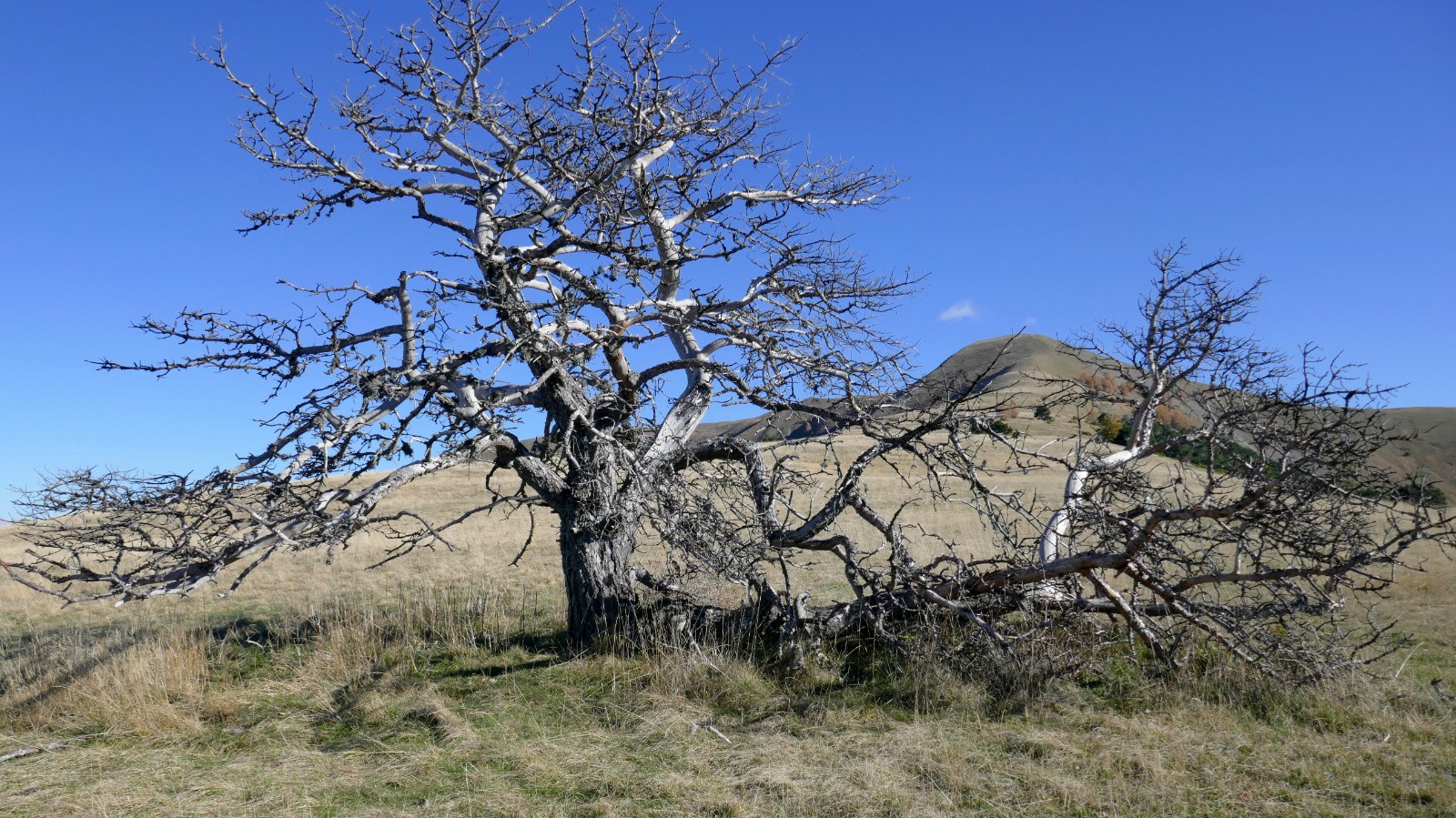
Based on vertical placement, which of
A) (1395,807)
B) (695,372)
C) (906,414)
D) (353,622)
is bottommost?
(1395,807)

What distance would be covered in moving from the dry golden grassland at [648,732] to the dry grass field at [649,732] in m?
0.02

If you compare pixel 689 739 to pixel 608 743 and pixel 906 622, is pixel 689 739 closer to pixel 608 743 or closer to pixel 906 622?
pixel 608 743

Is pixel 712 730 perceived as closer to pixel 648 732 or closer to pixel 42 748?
pixel 648 732

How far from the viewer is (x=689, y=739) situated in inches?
274

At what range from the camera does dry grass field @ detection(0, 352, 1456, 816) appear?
230 inches

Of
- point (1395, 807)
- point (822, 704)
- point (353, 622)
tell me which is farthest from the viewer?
point (353, 622)

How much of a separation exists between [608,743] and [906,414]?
157 inches

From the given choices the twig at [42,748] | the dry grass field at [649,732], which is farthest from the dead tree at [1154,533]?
the twig at [42,748]

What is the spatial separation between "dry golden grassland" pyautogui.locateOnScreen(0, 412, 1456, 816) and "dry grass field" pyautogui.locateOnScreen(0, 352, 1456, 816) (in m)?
0.02

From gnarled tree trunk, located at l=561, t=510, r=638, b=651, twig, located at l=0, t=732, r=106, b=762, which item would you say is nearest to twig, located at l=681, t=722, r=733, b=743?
gnarled tree trunk, located at l=561, t=510, r=638, b=651

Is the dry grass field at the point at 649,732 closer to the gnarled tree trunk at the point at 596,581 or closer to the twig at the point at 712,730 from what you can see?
the twig at the point at 712,730

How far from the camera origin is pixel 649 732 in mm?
7109

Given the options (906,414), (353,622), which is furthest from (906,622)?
(353,622)

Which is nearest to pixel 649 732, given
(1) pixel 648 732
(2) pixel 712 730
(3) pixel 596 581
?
(1) pixel 648 732
